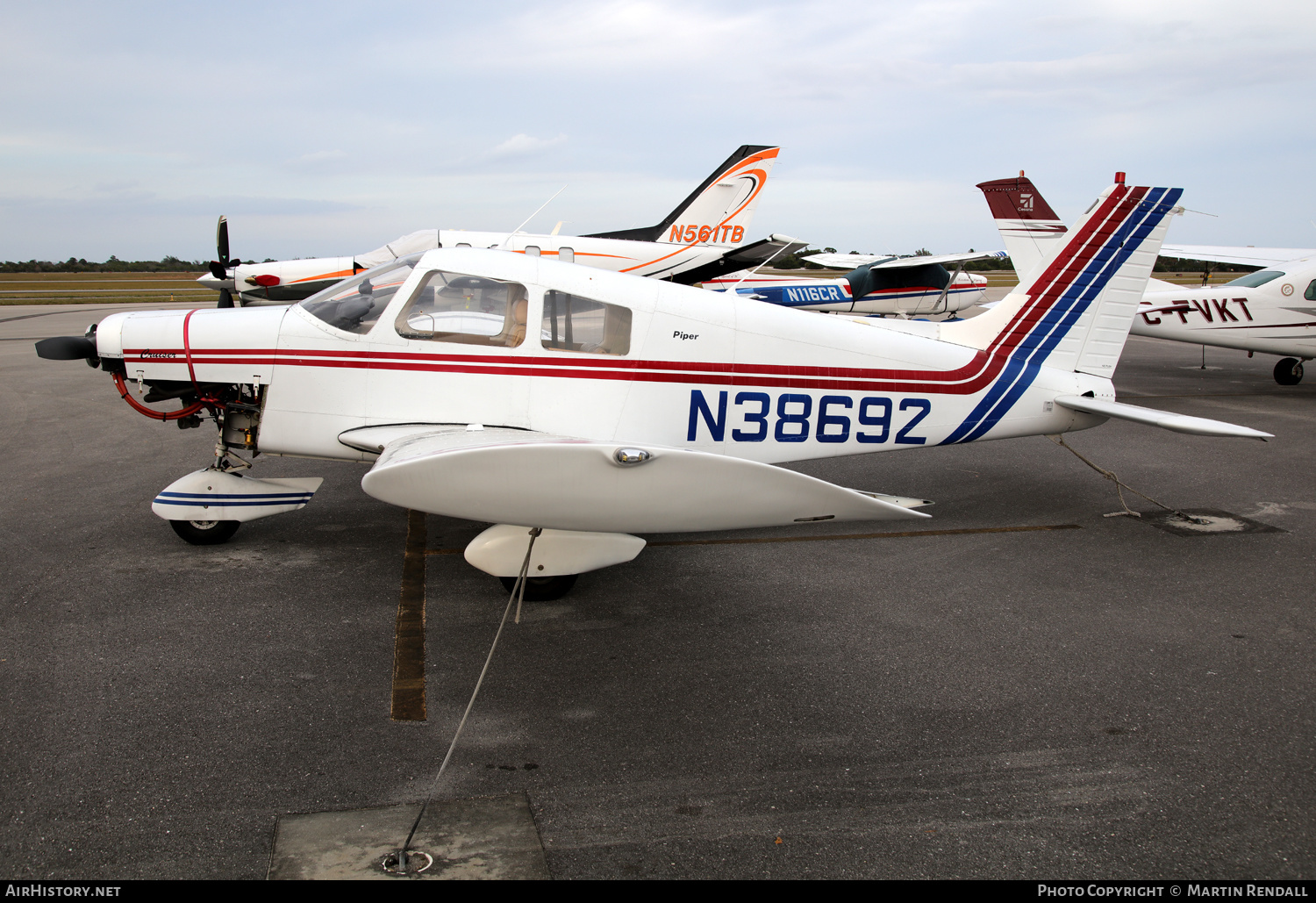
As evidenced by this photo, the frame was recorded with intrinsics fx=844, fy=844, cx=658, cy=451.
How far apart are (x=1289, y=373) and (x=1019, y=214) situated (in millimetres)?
4870

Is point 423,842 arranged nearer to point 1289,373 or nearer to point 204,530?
point 204,530

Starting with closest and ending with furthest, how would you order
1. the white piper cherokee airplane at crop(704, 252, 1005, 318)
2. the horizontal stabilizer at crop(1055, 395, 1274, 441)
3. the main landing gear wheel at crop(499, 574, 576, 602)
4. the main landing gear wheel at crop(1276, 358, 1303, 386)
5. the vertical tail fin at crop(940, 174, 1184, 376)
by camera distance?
the main landing gear wheel at crop(499, 574, 576, 602) → the horizontal stabilizer at crop(1055, 395, 1274, 441) → the vertical tail fin at crop(940, 174, 1184, 376) → the main landing gear wheel at crop(1276, 358, 1303, 386) → the white piper cherokee airplane at crop(704, 252, 1005, 318)

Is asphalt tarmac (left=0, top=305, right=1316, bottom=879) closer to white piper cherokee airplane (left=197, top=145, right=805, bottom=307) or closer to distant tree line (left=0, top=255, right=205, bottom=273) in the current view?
white piper cherokee airplane (left=197, top=145, right=805, bottom=307)

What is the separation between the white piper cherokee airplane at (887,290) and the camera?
61.7 ft

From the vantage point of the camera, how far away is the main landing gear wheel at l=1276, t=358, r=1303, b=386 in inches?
523

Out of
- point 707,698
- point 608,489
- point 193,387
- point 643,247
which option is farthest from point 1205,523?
point 643,247

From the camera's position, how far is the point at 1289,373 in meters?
13.4

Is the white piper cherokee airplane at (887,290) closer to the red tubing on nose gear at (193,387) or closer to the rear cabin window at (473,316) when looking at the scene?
the rear cabin window at (473,316)

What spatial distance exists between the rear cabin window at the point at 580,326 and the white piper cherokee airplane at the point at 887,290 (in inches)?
528

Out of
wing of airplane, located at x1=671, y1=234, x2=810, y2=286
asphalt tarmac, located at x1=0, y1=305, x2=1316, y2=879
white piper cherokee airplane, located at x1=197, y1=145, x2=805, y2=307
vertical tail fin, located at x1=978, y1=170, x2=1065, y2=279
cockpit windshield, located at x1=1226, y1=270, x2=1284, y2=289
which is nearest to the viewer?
asphalt tarmac, located at x1=0, y1=305, x2=1316, y2=879

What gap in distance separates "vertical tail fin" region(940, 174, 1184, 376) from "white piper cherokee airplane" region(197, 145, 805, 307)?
292 inches

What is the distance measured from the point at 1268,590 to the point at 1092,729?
95.9 inches

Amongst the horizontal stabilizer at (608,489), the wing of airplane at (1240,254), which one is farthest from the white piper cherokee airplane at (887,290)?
the horizontal stabilizer at (608,489)

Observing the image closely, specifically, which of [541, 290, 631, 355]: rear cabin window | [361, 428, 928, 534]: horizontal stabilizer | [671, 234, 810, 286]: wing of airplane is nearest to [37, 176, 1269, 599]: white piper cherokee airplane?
[541, 290, 631, 355]: rear cabin window
